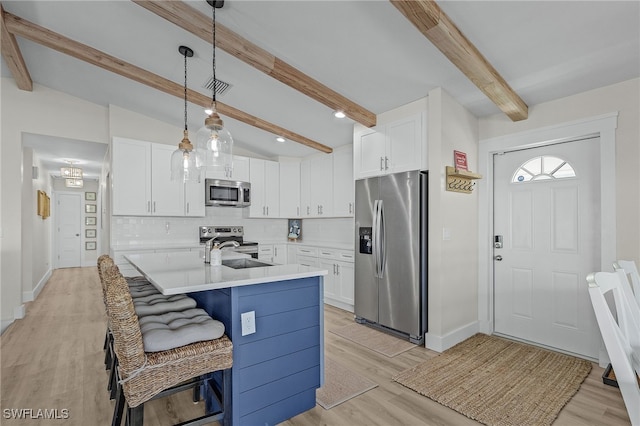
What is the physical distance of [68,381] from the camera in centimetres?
255

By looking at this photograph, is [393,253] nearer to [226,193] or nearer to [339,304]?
[339,304]

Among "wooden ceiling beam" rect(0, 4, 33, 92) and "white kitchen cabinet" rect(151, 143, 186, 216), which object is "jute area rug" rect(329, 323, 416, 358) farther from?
"wooden ceiling beam" rect(0, 4, 33, 92)

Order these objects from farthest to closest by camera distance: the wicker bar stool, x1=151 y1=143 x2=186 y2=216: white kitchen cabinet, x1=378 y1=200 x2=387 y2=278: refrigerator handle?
1. x1=151 y1=143 x2=186 y2=216: white kitchen cabinet
2. x1=378 y1=200 x2=387 y2=278: refrigerator handle
3. the wicker bar stool

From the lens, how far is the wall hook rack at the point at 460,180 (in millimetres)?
3199

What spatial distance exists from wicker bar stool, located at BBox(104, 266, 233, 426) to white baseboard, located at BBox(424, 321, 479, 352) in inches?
86.1

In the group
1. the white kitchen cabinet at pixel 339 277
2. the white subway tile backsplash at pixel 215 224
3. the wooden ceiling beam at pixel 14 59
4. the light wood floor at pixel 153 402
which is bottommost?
the light wood floor at pixel 153 402

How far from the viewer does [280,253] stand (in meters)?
5.61

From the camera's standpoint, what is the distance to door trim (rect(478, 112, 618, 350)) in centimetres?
276

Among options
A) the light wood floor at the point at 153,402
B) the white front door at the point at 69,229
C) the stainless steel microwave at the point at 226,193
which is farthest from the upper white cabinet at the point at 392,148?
the white front door at the point at 69,229

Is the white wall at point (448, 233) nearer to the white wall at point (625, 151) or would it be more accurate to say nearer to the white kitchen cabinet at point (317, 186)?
the white wall at point (625, 151)

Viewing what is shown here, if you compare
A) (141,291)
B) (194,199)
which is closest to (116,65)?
(194,199)

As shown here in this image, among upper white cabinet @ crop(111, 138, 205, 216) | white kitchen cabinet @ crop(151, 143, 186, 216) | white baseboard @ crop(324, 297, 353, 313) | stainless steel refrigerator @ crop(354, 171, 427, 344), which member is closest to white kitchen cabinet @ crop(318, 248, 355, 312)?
white baseboard @ crop(324, 297, 353, 313)

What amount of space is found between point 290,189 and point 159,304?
3853mm

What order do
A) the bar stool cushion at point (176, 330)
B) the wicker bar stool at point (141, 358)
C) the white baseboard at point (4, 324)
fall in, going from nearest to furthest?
the wicker bar stool at point (141, 358)
the bar stool cushion at point (176, 330)
the white baseboard at point (4, 324)
